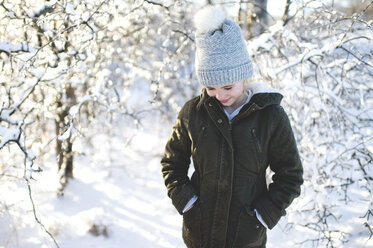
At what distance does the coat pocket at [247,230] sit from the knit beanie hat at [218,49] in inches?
26.2

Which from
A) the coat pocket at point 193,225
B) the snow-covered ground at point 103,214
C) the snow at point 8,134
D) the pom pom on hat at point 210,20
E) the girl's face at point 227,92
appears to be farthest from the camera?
the snow-covered ground at point 103,214

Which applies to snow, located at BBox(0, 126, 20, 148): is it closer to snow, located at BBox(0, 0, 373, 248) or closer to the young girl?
snow, located at BBox(0, 0, 373, 248)

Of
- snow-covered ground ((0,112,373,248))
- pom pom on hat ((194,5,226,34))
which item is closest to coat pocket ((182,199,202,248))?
pom pom on hat ((194,5,226,34))

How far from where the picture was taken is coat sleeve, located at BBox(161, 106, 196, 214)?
1595mm

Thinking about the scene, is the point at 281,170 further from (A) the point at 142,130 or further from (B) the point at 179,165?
(A) the point at 142,130

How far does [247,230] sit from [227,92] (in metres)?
0.70

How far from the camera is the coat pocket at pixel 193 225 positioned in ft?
5.20

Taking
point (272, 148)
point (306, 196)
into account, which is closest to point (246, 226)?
point (272, 148)

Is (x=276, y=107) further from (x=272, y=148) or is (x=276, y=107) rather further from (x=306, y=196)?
(x=306, y=196)

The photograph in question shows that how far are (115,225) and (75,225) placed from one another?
0.44m

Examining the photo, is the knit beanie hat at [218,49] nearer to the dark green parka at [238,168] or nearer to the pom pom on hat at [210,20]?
the pom pom on hat at [210,20]

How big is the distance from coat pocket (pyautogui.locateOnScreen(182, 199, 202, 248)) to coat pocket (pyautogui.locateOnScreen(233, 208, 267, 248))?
0.20 m

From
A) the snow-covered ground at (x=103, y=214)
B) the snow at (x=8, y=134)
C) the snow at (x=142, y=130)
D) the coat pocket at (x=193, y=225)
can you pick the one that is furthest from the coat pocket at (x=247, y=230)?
the snow at (x=8, y=134)

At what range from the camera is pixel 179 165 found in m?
1.70
